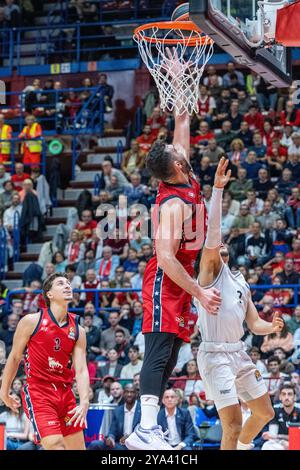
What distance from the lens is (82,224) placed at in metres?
19.8

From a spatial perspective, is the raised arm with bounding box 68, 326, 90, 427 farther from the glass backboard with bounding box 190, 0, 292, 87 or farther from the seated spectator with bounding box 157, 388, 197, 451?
the seated spectator with bounding box 157, 388, 197, 451

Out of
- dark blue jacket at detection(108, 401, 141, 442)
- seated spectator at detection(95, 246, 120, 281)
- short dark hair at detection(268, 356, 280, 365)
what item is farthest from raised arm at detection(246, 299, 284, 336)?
seated spectator at detection(95, 246, 120, 281)

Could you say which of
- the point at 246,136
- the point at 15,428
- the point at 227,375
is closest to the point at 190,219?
the point at 227,375

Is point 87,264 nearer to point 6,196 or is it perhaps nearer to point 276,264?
point 6,196

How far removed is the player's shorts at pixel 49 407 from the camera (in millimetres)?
9039

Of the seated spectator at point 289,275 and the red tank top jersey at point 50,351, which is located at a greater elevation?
the red tank top jersey at point 50,351

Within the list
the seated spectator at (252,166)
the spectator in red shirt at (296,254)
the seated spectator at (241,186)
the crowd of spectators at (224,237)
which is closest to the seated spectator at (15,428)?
the crowd of spectators at (224,237)

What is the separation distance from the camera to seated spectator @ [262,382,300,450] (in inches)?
509

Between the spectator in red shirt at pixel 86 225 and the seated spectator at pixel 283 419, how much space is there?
23.8 ft

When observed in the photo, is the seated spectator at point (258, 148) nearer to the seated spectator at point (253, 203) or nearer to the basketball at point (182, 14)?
the seated spectator at point (253, 203)

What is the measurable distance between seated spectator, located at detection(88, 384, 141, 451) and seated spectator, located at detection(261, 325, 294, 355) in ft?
7.79

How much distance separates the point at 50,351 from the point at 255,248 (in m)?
8.42

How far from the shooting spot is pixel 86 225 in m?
19.8
